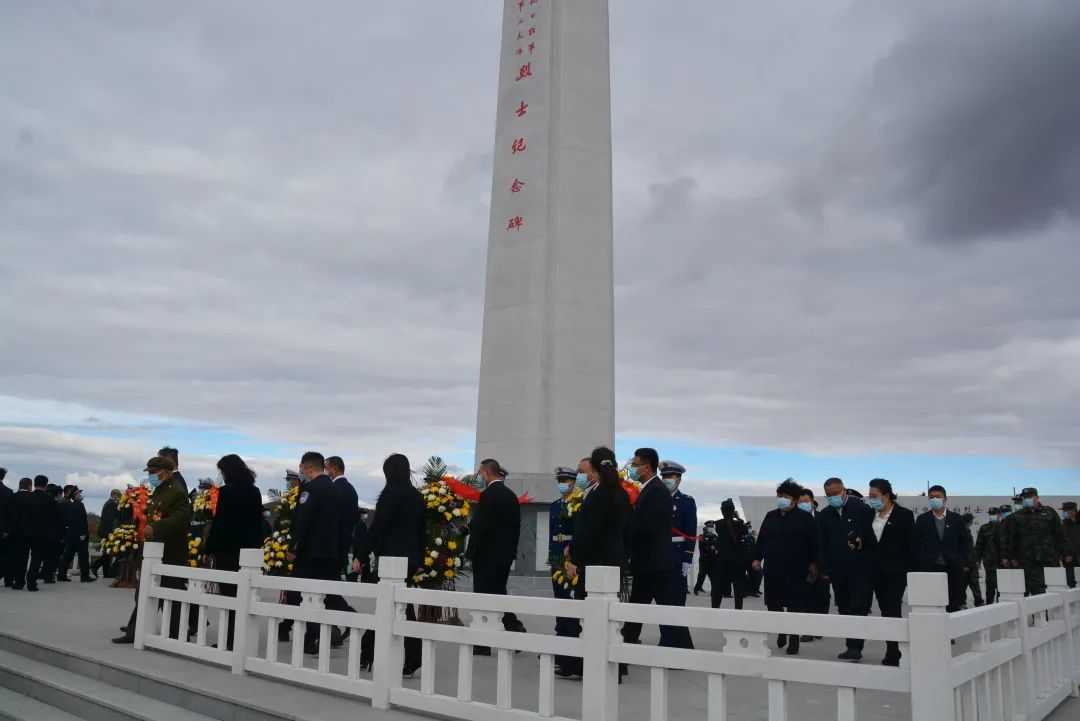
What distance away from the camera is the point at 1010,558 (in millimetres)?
12789

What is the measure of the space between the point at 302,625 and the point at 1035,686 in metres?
5.38

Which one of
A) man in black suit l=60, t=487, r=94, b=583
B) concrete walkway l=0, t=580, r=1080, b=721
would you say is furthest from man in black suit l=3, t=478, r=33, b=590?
concrete walkway l=0, t=580, r=1080, b=721

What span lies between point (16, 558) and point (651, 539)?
1178 centimetres

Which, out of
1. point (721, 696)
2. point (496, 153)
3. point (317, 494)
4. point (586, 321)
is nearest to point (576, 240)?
point (586, 321)

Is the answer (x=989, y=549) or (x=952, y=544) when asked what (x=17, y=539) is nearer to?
(x=952, y=544)

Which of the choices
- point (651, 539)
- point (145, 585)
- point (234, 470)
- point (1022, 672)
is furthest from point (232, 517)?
point (1022, 672)

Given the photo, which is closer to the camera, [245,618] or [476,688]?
[476,688]

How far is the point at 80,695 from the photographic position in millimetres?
6871

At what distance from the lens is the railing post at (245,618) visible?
7.02m

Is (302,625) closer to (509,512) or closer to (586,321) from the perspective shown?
(509,512)

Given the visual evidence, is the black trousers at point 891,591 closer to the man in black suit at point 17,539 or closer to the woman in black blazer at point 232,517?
the woman in black blazer at point 232,517

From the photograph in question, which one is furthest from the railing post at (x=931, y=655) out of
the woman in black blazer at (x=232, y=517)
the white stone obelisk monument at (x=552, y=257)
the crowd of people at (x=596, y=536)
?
the white stone obelisk monument at (x=552, y=257)

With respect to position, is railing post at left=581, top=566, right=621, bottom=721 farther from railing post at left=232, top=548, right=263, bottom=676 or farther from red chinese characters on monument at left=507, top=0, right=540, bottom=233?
red chinese characters on monument at left=507, top=0, right=540, bottom=233

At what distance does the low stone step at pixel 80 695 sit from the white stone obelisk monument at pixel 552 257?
35.5ft
